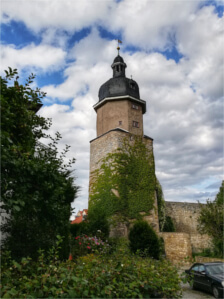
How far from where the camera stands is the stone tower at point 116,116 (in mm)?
19109

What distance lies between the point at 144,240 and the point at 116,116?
10507 millimetres

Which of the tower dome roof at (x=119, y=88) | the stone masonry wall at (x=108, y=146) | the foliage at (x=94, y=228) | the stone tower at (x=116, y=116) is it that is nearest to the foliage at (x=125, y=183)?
the stone masonry wall at (x=108, y=146)

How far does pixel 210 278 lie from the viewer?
799cm

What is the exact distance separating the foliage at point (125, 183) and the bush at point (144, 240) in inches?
111

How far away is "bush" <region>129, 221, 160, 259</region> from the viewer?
13.2 metres

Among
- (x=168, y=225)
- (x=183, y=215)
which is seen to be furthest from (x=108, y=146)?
(x=183, y=215)

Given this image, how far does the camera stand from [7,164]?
457cm

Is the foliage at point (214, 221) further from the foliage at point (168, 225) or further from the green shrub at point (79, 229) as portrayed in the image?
the green shrub at point (79, 229)

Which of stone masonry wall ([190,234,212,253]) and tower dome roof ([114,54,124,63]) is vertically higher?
tower dome roof ([114,54,124,63])

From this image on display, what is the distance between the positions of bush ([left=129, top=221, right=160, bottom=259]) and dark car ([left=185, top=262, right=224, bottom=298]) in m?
4.19

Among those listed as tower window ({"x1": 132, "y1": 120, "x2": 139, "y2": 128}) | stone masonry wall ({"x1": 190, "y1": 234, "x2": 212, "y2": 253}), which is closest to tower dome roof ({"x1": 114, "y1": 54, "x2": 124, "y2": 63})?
tower window ({"x1": 132, "y1": 120, "x2": 139, "y2": 128})

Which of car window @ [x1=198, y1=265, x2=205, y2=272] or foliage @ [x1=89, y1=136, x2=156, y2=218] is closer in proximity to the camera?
car window @ [x1=198, y1=265, x2=205, y2=272]

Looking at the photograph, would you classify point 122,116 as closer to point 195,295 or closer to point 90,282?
point 195,295

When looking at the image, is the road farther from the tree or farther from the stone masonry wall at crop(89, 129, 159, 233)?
the stone masonry wall at crop(89, 129, 159, 233)
